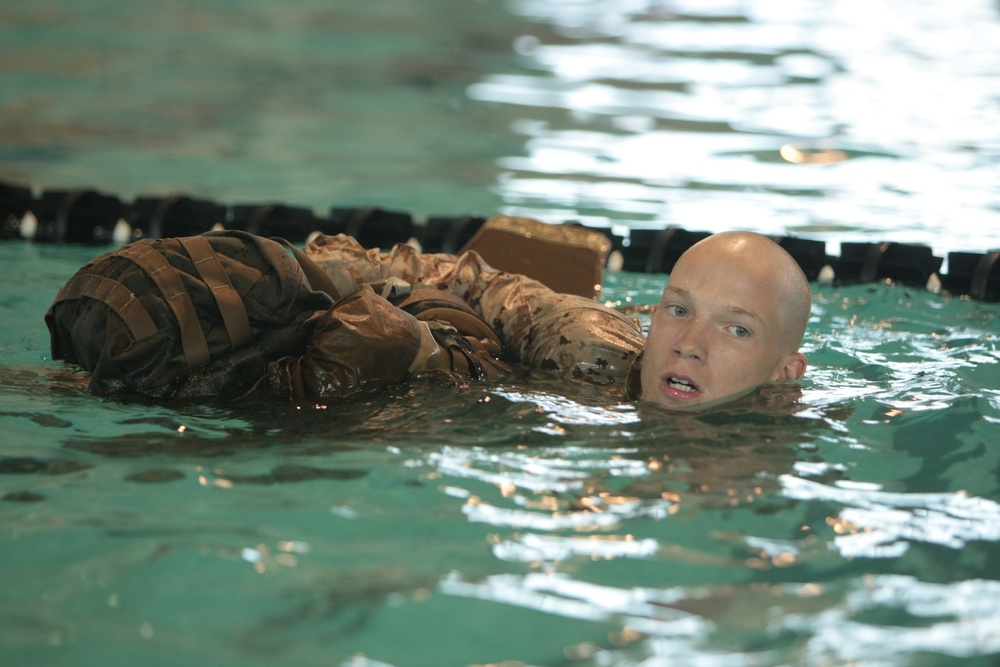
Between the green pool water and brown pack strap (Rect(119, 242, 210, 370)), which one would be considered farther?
brown pack strap (Rect(119, 242, 210, 370))

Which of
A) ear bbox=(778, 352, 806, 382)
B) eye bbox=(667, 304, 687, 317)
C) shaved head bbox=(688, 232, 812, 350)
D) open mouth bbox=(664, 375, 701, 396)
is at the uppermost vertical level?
shaved head bbox=(688, 232, 812, 350)

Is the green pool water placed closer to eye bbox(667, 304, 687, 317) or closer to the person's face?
the person's face

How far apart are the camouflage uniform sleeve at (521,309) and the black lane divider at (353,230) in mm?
2083

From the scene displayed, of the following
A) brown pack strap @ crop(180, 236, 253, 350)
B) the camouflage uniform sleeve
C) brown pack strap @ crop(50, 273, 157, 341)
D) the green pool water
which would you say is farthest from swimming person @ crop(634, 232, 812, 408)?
→ brown pack strap @ crop(50, 273, 157, 341)

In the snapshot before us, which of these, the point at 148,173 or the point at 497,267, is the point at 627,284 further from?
the point at 148,173

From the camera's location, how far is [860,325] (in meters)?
4.85

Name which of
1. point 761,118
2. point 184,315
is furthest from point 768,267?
point 761,118

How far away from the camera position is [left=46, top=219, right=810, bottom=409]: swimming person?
2986mm

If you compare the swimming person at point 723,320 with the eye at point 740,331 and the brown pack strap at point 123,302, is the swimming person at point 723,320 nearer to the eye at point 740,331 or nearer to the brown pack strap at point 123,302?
the eye at point 740,331

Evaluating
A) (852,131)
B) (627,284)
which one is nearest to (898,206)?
(852,131)

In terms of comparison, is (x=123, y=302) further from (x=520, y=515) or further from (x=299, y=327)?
(x=520, y=515)

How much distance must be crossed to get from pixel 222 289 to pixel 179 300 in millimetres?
120

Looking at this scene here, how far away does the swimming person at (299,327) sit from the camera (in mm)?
2986

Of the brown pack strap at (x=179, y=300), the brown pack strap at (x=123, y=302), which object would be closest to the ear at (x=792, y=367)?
the brown pack strap at (x=179, y=300)
